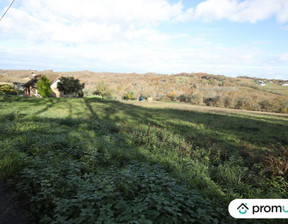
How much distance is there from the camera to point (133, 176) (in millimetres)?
3598

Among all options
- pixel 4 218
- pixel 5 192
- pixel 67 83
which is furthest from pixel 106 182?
pixel 67 83

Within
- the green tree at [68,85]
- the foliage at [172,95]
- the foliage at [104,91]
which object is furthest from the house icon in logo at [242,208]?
the foliage at [172,95]

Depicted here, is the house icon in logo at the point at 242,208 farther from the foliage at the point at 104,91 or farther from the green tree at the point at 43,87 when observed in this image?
the foliage at the point at 104,91

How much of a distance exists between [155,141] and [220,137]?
395 cm

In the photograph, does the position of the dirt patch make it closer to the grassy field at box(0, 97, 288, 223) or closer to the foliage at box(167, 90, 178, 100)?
the grassy field at box(0, 97, 288, 223)

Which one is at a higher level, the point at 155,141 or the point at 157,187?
the point at 157,187

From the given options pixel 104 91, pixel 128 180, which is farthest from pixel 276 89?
pixel 128 180

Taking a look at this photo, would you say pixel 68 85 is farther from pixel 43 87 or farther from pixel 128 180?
pixel 128 180

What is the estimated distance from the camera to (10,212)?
296 cm

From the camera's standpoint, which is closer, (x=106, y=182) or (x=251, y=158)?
(x=106, y=182)

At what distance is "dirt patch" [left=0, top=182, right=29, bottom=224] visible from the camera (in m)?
2.79

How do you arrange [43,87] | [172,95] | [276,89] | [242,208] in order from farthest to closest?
[172,95] < [276,89] < [43,87] < [242,208]

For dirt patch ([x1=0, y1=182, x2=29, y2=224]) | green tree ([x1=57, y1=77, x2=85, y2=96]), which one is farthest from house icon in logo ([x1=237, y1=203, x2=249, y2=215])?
green tree ([x1=57, y1=77, x2=85, y2=96])

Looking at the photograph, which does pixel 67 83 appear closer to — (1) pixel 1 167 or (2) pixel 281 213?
(1) pixel 1 167
